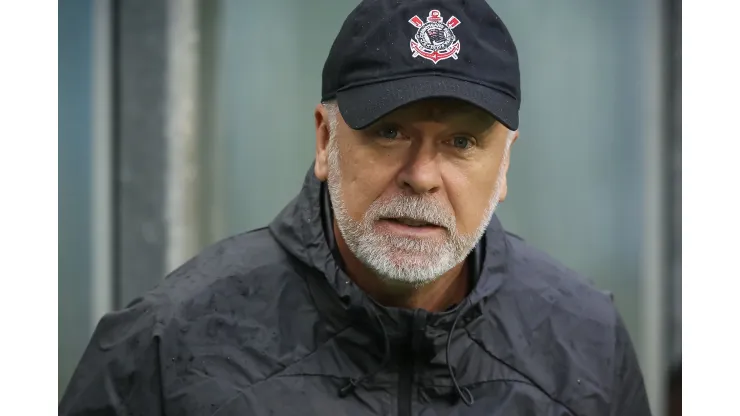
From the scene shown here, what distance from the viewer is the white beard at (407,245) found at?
4.70 ft

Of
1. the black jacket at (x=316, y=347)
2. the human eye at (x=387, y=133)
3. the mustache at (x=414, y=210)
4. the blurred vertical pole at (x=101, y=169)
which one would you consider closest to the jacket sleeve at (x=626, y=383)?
the black jacket at (x=316, y=347)

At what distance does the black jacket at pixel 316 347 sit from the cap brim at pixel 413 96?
0.70 feet

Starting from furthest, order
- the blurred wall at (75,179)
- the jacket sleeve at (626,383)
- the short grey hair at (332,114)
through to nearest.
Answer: the blurred wall at (75,179), the jacket sleeve at (626,383), the short grey hair at (332,114)

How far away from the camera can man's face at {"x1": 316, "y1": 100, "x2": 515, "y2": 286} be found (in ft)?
4.69

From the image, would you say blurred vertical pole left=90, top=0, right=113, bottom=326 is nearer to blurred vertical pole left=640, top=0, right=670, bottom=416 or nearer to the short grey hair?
the short grey hair

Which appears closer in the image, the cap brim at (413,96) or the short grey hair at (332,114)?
the cap brim at (413,96)

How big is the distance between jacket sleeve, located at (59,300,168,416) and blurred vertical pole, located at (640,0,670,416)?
137 centimetres

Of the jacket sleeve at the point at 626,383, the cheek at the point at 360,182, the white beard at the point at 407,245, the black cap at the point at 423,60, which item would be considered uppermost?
the black cap at the point at 423,60

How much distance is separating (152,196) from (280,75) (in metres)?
0.47

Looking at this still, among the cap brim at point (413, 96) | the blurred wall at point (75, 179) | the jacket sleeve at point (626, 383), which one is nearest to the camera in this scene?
the cap brim at point (413, 96)

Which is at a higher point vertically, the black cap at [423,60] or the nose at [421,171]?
the black cap at [423,60]

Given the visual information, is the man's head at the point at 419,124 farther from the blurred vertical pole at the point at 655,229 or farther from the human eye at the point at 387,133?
the blurred vertical pole at the point at 655,229

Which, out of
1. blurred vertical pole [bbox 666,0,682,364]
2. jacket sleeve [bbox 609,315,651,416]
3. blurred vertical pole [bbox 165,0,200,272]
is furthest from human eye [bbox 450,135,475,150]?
blurred vertical pole [bbox 165,0,200,272]

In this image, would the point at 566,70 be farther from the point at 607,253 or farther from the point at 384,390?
the point at 384,390
